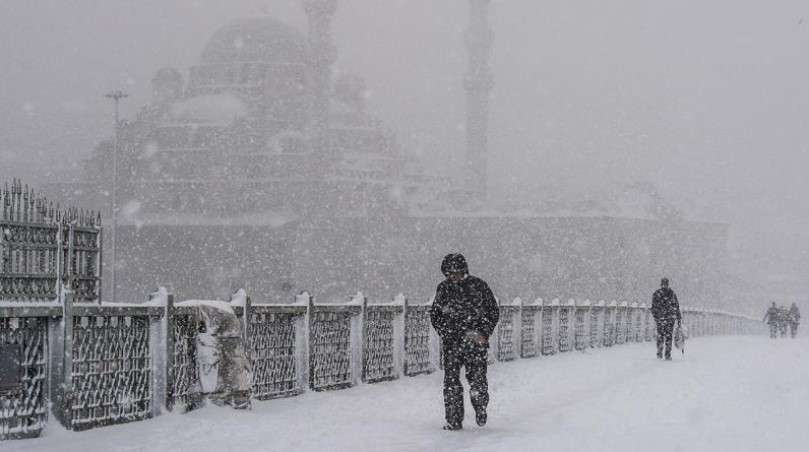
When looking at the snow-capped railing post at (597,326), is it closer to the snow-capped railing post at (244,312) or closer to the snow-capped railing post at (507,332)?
the snow-capped railing post at (507,332)

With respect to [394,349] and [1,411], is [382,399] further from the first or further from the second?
[1,411]

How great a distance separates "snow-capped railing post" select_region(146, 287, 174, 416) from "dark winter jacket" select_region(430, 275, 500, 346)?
219 centimetres

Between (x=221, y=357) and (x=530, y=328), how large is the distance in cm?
1190

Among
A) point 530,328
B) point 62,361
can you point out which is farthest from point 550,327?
point 62,361

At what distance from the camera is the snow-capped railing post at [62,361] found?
926 cm

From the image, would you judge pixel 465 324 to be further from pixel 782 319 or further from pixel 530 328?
pixel 782 319

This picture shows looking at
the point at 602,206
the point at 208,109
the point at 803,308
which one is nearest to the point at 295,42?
the point at 208,109

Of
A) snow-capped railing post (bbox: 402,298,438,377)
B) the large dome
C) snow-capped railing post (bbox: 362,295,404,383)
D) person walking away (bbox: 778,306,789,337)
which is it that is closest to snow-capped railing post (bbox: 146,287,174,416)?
snow-capped railing post (bbox: 362,295,404,383)

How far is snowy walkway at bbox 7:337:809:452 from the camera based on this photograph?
895cm

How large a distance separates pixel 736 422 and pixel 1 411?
5.68 metres

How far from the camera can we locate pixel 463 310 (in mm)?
10180

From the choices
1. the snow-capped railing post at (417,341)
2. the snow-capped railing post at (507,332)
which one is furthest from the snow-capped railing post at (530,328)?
the snow-capped railing post at (417,341)

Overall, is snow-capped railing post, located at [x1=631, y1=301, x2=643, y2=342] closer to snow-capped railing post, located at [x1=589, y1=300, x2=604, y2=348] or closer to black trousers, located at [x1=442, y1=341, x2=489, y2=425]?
snow-capped railing post, located at [x1=589, y1=300, x2=604, y2=348]

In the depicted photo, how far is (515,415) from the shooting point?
11281 mm
